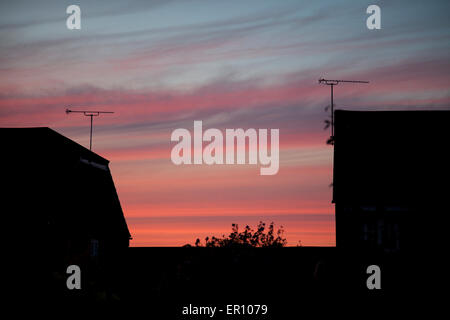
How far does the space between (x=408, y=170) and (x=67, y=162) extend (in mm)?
16792

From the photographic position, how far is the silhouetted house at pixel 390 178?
1270 inches

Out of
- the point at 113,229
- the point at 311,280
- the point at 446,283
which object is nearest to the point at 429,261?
the point at 446,283

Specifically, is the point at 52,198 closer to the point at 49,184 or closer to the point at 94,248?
the point at 49,184

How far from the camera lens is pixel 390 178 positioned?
33.8 meters

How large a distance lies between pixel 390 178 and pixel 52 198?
16.3 meters

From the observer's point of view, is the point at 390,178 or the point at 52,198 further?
the point at 390,178

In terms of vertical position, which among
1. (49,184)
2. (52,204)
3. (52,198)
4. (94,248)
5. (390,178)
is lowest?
(94,248)

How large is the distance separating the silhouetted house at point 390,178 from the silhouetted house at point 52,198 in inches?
492

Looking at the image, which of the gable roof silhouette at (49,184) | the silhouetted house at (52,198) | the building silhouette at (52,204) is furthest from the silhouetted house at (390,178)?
the gable roof silhouette at (49,184)

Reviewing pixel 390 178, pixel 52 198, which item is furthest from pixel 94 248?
pixel 390 178

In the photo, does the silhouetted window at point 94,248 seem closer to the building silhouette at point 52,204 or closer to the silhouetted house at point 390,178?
the building silhouette at point 52,204

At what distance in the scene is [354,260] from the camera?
3014 centimetres
